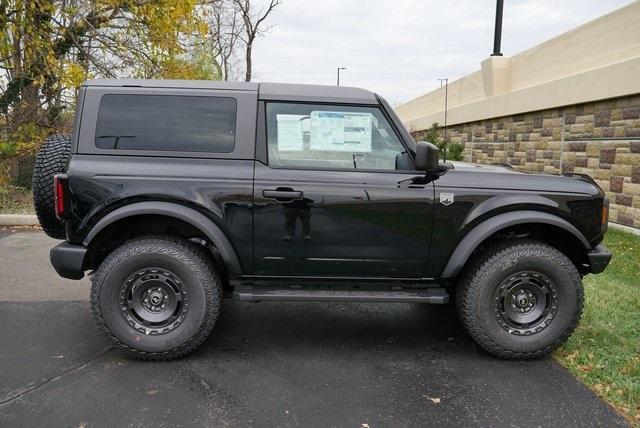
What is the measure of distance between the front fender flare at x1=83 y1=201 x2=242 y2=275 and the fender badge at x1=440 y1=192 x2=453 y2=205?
4.96 ft

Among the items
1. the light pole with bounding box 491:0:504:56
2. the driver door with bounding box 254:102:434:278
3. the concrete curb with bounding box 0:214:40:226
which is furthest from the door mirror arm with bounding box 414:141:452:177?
the light pole with bounding box 491:0:504:56

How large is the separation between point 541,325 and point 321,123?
214 cm

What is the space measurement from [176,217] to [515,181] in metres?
2.37

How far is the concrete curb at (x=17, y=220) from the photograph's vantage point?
823 centimetres

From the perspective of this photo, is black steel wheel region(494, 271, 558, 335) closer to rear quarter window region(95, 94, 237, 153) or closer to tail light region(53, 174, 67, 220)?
rear quarter window region(95, 94, 237, 153)

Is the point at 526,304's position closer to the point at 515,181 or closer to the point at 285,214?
the point at 515,181

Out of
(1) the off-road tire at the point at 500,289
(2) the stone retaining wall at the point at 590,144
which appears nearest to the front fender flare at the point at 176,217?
(1) the off-road tire at the point at 500,289

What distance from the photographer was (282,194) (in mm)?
3436

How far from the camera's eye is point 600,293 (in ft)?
16.1

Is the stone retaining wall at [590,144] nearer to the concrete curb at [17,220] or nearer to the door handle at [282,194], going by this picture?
the door handle at [282,194]

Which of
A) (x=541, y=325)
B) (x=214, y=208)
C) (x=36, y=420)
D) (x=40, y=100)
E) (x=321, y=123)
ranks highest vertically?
(x=40, y=100)

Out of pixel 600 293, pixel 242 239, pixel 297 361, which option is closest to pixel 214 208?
pixel 242 239

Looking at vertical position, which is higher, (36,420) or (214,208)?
(214,208)

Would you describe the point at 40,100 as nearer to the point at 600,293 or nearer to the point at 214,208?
the point at 214,208
